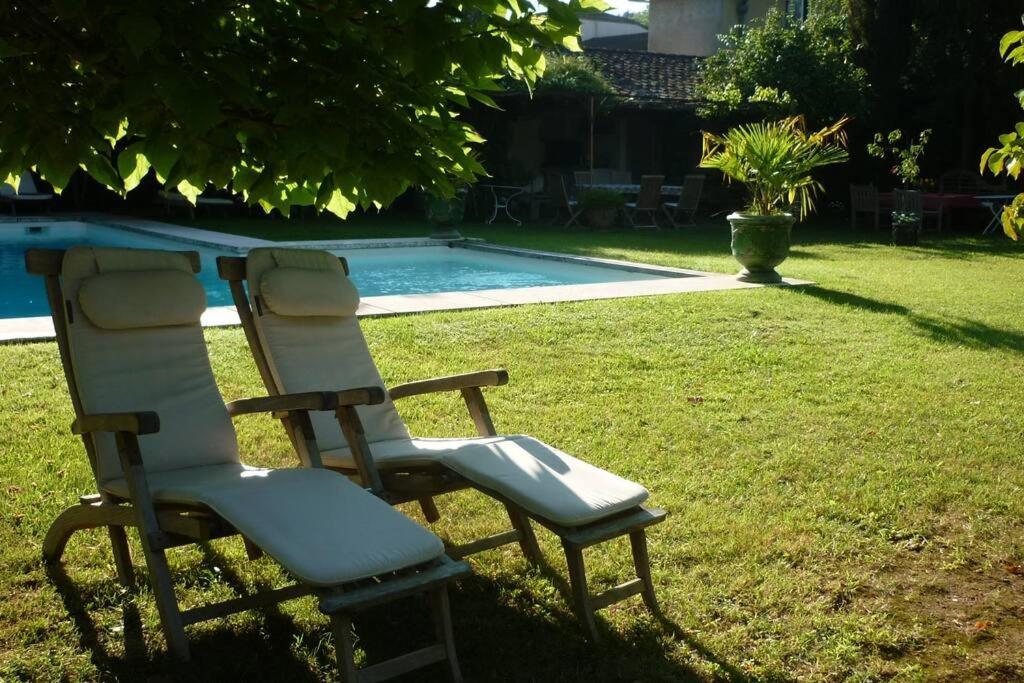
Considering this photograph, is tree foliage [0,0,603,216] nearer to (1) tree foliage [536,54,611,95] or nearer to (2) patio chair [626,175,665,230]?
(2) patio chair [626,175,665,230]

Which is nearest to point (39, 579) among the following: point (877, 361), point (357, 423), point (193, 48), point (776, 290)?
point (357, 423)

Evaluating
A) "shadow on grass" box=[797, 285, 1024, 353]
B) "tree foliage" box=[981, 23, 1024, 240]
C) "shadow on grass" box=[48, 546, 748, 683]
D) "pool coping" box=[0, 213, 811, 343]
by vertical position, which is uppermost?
"tree foliage" box=[981, 23, 1024, 240]

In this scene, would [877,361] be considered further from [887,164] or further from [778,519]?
[887,164]

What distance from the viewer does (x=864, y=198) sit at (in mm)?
19156

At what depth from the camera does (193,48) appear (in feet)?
7.66

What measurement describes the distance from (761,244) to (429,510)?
7.47 metres

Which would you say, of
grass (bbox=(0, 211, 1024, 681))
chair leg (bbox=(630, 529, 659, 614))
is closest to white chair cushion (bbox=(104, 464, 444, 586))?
grass (bbox=(0, 211, 1024, 681))

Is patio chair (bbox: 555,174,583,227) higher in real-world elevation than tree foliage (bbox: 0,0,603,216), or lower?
lower

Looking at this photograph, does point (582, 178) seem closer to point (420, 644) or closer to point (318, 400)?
point (318, 400)

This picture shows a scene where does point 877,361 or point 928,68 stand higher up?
point 928,68

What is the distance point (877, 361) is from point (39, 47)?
6.06 metres

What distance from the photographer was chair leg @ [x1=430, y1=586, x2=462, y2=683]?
9.29 ft

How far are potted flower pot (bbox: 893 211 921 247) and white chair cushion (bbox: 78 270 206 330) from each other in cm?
1426

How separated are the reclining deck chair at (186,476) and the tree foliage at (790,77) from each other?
17515mm
